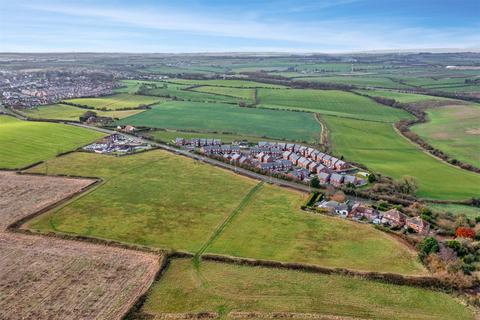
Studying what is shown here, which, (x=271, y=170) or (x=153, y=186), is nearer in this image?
(x=153, y=186)

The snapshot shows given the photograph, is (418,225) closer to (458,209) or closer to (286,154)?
(458,209)

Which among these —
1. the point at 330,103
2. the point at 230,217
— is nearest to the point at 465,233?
the point at 230,217

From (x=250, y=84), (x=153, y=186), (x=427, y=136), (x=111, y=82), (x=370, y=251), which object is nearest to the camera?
(x=370, y=251)

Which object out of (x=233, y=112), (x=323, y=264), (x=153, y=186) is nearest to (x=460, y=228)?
(x=323, y=264)

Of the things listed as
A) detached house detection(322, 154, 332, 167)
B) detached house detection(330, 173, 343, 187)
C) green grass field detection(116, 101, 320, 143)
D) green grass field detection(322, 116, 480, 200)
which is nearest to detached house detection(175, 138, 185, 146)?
green grass field detection(116, 101, 320, 143)

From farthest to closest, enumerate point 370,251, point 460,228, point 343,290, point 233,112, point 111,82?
1. point 111,82
2. point 233,112
3. point 460,228
4. point 370,251
5. point 343,290

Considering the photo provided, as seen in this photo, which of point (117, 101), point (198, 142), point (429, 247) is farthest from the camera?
point (117, 101)

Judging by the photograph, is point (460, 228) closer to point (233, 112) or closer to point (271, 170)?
point (271, 170)
